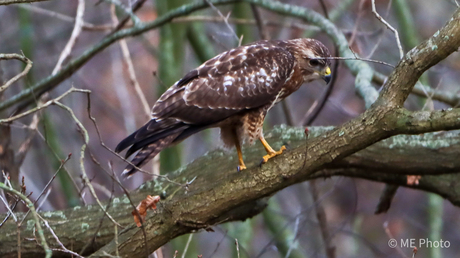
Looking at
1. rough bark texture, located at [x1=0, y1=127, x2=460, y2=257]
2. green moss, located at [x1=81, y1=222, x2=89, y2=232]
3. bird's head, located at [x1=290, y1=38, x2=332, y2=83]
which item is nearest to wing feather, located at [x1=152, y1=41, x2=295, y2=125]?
bird's head, located at [x1=290, y1=38, x2=332, y2=83]

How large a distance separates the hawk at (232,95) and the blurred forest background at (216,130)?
2.07 feet

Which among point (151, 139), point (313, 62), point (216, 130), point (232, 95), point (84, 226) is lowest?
point (84, 226)

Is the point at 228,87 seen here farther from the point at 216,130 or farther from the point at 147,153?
the point at 216,130

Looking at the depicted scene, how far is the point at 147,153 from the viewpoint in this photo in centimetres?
362

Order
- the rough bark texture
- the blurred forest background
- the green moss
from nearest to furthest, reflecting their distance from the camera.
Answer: the rough bark texture < the green moss < the blurred forest background

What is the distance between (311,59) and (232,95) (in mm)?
845

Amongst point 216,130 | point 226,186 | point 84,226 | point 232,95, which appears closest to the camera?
point 226,186

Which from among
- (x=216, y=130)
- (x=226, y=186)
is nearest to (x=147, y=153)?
(x=226, y=186)

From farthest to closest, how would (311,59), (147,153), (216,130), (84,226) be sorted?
(216,130) → (311,59) → (84,226) → (147,153)

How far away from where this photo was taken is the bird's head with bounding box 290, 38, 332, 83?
14.7ft

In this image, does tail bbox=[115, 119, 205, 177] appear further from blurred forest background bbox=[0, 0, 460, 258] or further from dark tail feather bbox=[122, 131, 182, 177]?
blurred forest background bbox=[0, 0, 460, 258]

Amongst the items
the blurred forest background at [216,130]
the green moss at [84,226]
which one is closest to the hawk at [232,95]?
the blurred forest background at [216,130]

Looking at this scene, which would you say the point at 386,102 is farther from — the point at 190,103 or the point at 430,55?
the point at 190,103

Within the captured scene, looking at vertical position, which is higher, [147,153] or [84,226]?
[147,153]
